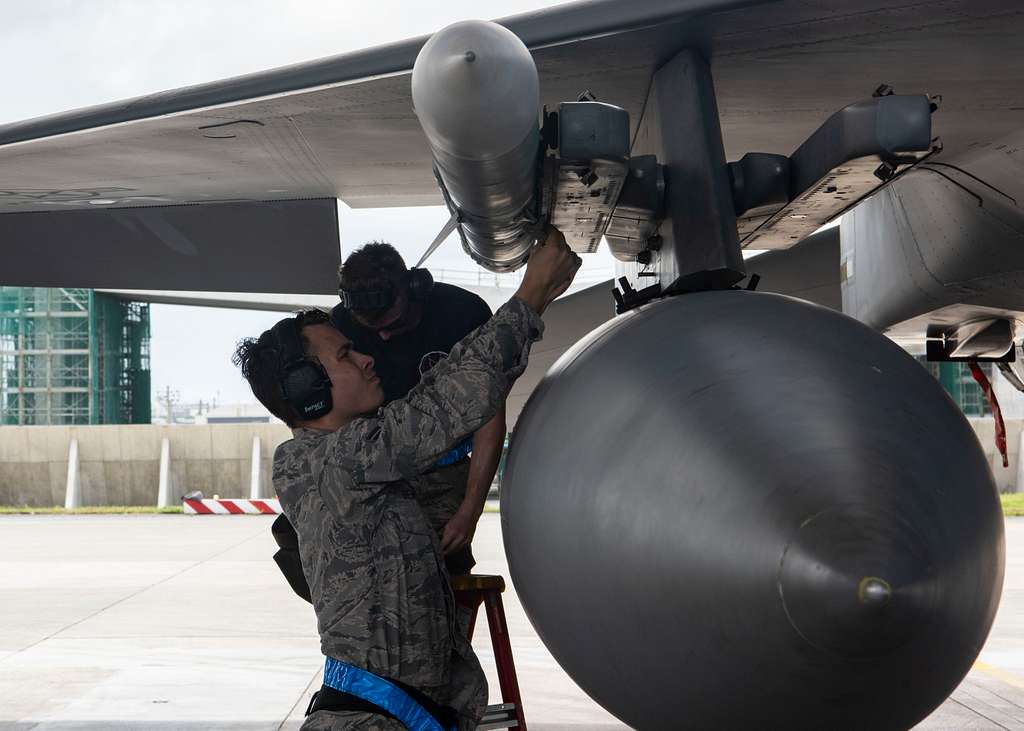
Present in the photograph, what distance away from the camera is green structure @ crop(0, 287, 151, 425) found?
31516 millimetres

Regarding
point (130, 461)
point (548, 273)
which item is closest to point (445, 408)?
point (548, 273)

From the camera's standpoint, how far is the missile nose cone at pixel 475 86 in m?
1.81

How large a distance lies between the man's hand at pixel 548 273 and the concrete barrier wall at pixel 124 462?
19469mm

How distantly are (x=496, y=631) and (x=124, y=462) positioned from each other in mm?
19658

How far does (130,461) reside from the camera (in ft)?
70.4

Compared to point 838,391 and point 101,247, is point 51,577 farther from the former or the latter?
point 838,391

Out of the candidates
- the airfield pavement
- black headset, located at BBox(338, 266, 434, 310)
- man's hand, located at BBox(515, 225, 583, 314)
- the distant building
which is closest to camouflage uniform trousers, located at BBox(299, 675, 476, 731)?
man's hand, located at BBox(515, 225, 583, 314)

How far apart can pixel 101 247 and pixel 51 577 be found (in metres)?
6.62

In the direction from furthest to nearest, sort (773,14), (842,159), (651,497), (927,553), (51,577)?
(51,577) → (773,14) → (842,159) → (651,497) → (927,553)

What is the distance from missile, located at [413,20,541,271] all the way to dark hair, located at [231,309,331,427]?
46cm

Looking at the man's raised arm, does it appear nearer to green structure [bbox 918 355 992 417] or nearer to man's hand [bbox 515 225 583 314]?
man's hand [bbox 515 225 583 314]

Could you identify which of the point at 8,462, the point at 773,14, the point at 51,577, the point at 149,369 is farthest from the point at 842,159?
the point at 149,369

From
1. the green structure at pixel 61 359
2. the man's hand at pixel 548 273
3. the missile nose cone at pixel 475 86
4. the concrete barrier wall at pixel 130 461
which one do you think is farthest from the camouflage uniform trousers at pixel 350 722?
the green structure at pixel 61 359

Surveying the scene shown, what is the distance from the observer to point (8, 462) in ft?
70.8
